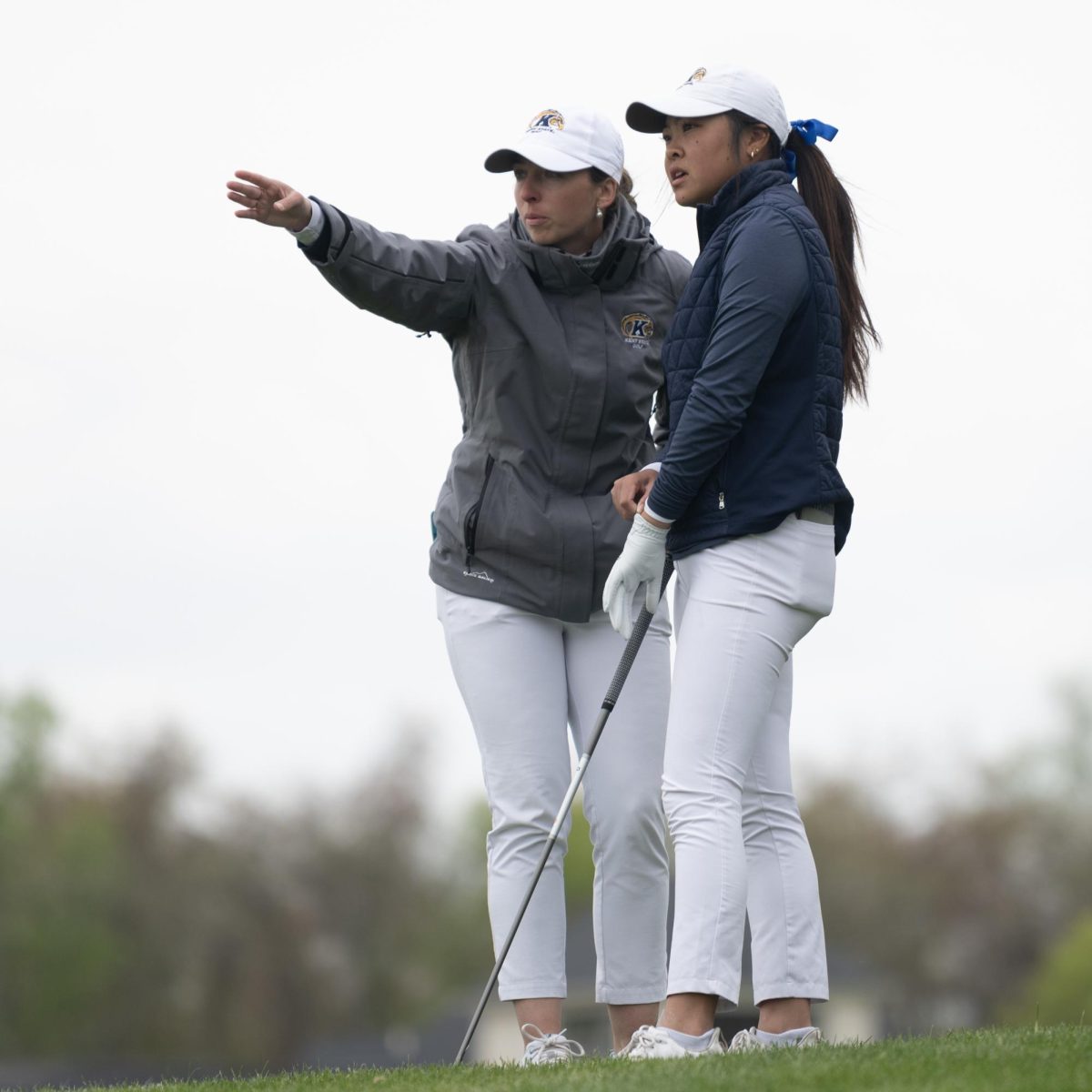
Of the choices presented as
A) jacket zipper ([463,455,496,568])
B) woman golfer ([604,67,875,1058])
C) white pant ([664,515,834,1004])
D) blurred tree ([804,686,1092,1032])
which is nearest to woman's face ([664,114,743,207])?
woman golfer ([604,67,875,1058])

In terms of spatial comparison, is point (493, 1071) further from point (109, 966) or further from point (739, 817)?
point (109, 966)

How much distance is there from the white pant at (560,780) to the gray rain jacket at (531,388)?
0.13 meters

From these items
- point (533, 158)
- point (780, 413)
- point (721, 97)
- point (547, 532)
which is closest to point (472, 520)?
point (547, 532)

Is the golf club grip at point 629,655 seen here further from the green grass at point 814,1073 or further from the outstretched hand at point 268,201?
the outstretched hand at point 268,201

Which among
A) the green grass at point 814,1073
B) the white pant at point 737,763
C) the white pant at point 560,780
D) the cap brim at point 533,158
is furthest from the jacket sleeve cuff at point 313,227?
the green grass at point 814,1073

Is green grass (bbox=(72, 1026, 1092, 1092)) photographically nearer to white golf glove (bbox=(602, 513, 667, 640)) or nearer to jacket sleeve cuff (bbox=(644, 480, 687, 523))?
white golf glove (bbox=(602, 513, 667, 640))

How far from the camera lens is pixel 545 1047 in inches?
221

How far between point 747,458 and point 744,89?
1060mm

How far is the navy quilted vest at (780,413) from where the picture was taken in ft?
16.5

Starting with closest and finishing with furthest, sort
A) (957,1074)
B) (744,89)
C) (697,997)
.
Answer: (957,1074), (697,997), (744,89)

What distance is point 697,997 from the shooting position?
194 inches

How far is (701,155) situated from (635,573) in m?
1.20

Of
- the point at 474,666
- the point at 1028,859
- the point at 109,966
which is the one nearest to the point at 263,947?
the point at 109,966

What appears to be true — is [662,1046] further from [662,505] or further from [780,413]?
[780,413]
